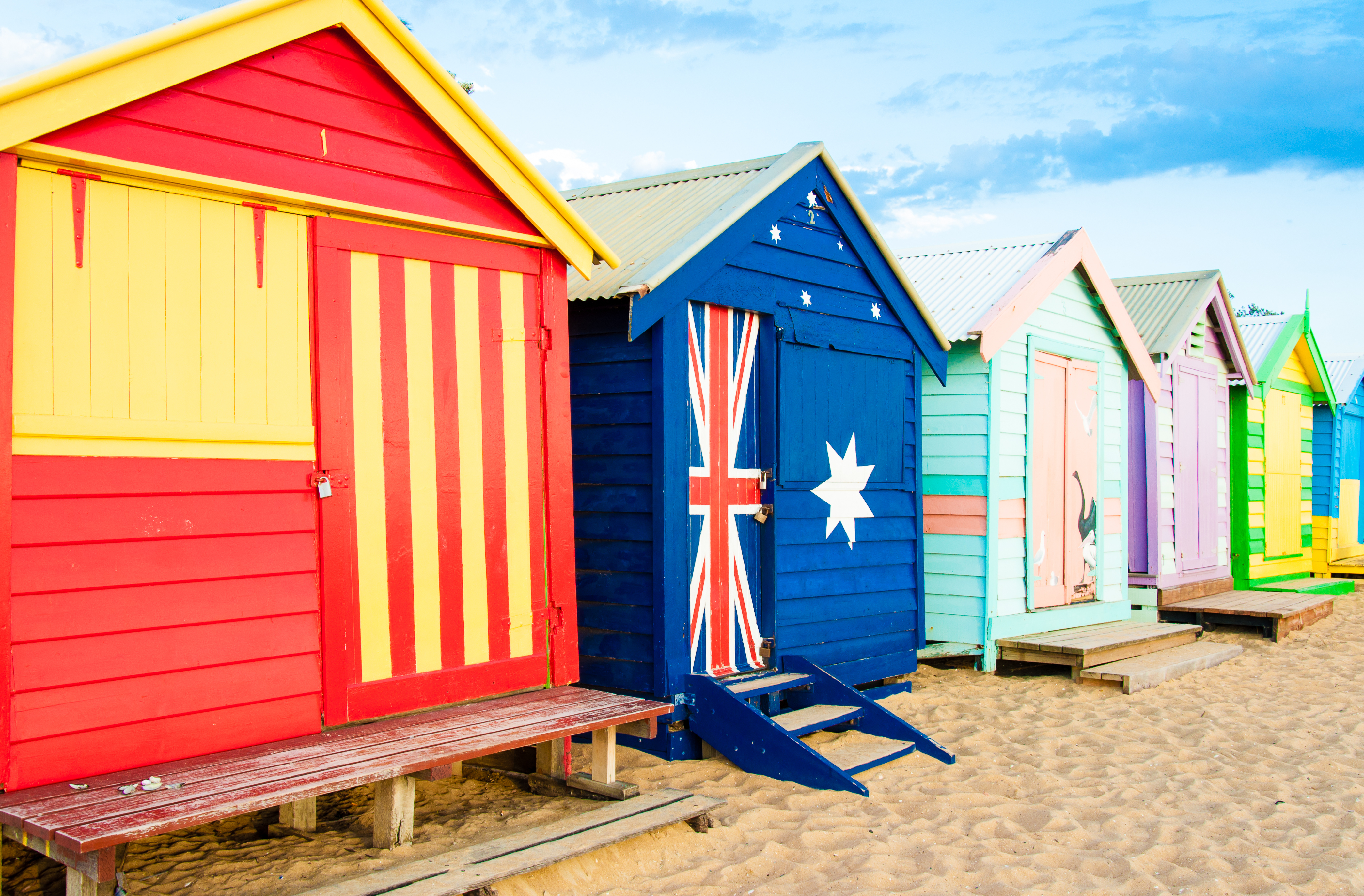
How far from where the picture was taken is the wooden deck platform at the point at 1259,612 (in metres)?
11.1

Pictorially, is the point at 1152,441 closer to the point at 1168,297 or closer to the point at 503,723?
the point at 1168,297

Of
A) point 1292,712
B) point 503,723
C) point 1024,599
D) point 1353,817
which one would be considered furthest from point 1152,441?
point 503,723

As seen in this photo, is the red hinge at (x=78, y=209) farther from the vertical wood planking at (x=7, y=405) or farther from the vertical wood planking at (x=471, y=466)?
the vertical wood planking at (x=471, y=466)

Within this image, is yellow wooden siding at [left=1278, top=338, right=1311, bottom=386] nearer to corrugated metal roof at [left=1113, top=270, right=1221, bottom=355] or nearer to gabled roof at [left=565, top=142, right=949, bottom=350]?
corrugated metal roof at [left=1113, top=270, right=1221, bottom=355]

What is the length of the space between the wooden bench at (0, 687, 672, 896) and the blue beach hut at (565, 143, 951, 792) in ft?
3.03

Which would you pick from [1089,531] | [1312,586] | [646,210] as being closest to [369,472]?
[646,210]

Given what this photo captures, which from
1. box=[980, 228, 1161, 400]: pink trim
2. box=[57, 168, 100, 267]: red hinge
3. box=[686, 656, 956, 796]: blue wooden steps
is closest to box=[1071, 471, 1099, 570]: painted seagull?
box=[980, 228, 1161, 400]: pink trim

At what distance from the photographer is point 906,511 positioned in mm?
7863

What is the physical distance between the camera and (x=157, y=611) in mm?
3824

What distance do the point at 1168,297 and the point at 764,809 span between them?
31.8 ft

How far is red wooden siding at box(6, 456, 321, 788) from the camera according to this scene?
354cm

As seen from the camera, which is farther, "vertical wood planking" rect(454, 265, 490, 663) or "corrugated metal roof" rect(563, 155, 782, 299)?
"corrugated metal roof" rect(563, 155, 782, 299)

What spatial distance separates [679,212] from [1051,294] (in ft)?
14.0

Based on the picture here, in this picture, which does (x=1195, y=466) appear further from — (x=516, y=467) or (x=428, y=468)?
(x=428, y=468)
